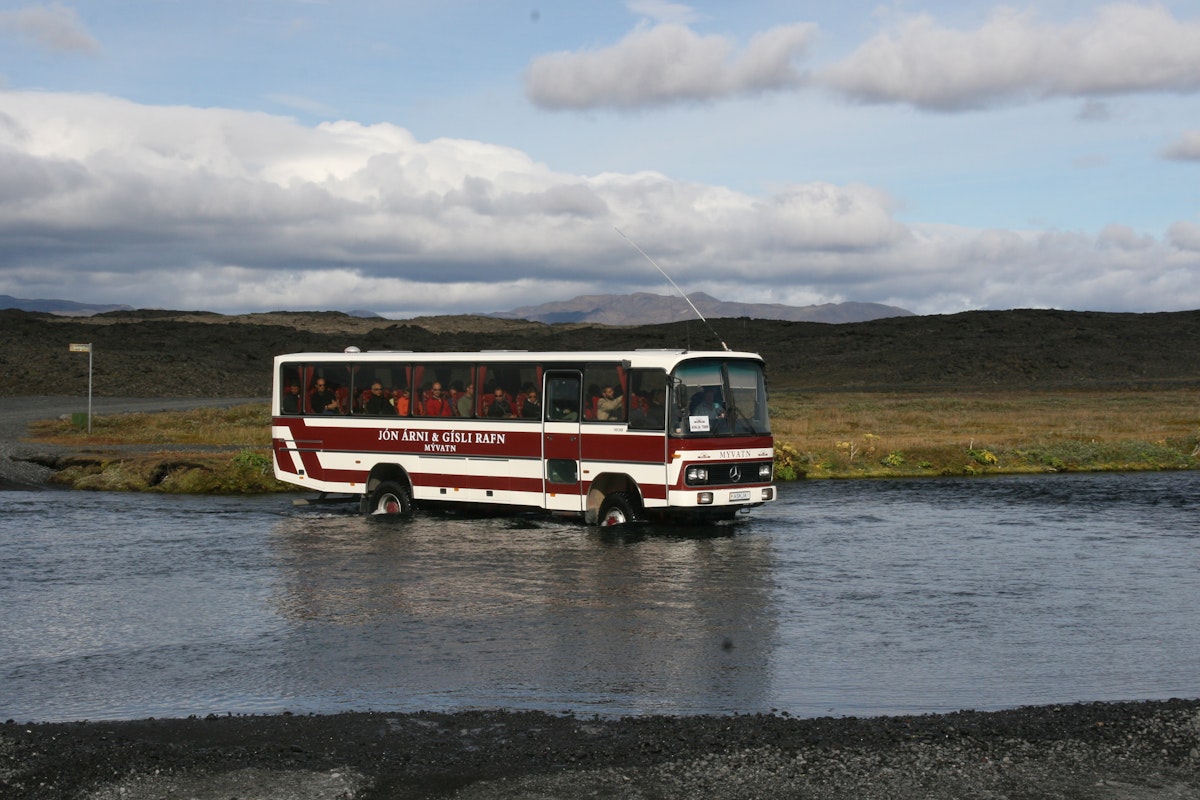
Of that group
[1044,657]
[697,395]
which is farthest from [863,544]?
[1044,657]

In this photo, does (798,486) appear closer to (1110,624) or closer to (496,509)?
(496,509)

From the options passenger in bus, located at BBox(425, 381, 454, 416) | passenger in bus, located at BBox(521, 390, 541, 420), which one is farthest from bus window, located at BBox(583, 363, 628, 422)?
passenger in bus, located at BBox(425, 381, 454, 416)

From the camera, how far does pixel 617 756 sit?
26.1 feet

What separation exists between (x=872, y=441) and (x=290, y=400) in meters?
19.1

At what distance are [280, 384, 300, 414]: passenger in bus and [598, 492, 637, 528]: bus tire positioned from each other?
22.7 ft

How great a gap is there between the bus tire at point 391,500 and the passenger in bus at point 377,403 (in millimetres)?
1281

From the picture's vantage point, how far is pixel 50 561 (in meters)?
17.6

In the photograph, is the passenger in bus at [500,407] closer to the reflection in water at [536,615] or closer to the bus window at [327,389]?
the reflection in water at [536,615]

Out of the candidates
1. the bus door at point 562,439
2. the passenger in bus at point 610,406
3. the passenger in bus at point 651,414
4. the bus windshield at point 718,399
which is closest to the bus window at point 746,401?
the bus windshield at point 718,399

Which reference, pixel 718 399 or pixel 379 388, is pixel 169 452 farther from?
pixel 718 399

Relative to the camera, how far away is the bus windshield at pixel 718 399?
19.9 metres

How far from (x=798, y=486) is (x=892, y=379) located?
79.3 metres

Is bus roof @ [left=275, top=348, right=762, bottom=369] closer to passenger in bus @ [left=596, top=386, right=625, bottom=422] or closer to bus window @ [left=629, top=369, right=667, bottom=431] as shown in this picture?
bus window @ [left=629, top=369, right=667, bottom=431]

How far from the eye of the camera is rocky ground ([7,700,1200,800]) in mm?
7312
